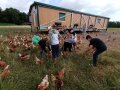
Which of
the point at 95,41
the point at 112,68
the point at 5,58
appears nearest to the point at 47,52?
the point at 5,58

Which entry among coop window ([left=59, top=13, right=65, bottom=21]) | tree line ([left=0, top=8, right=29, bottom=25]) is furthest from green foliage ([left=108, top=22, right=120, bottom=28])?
coop window ([left=59, top=13, right=65, bottom=21])

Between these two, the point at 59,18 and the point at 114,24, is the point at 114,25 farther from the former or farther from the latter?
the point at 59,18

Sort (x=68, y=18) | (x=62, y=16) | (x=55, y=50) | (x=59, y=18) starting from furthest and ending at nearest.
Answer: (x=68, y=18) → (x=62, y=16) → (x=59, y=18) → (x=55, y=50)

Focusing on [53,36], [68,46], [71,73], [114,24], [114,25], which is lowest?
[114,25]

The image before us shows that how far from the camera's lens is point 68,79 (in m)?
5.56

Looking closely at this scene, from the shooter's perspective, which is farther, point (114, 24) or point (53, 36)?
point (114, 24)

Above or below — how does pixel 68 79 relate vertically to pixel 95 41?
below

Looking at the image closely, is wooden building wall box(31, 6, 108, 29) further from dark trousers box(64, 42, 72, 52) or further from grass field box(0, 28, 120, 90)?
grass field box(0, 28, 120, 90)

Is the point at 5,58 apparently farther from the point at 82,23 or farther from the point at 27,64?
the point at 82,23

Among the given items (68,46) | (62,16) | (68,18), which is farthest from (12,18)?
(68,46)

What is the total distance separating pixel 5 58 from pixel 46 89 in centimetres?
301

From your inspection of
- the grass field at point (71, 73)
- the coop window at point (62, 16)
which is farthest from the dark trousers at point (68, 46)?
the coop window at point (62, 16)

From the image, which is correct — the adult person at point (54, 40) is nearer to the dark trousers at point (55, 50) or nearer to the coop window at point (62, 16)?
the dark trousers at point (55, 50)

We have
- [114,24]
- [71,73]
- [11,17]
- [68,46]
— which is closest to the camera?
[71,73]
